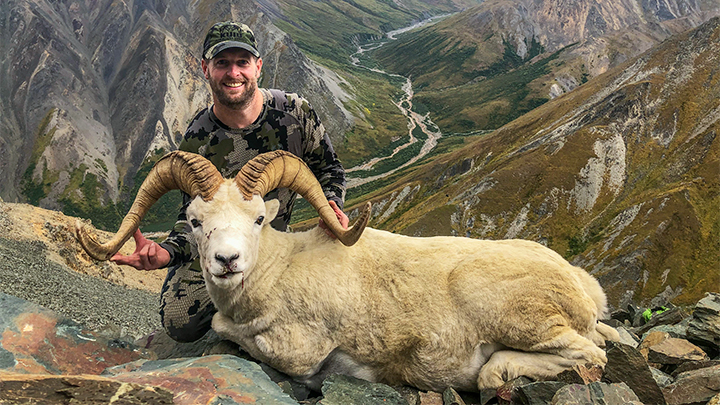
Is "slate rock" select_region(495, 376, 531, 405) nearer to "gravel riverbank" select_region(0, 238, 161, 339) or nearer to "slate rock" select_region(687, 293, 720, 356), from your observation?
"slate rock" select_region(687, 293, 720, 356)

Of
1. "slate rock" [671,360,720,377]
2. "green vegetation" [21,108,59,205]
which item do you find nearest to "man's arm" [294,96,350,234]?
"slate rock" [671,360,720,377]

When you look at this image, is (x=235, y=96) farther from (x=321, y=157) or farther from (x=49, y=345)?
(x=49, y=345)

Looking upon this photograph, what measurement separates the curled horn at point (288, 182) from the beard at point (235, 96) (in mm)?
1733

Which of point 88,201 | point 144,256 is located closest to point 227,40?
point 144,256

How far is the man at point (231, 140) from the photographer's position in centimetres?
943

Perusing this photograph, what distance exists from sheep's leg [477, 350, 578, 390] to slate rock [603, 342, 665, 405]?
0.92m

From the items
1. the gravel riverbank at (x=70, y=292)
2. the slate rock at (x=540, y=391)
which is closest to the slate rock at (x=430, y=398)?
the slate rock at (x=540, y=391)

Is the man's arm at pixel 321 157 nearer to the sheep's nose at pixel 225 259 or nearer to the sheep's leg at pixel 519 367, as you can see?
the sheep's nose at pixel 225 259

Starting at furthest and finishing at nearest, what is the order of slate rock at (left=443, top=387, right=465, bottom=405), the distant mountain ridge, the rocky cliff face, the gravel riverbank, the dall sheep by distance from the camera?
1. the rocky cliff face
2. the distant mountain ridge
3. the gravel riverbank
4. the dall sheep
5. slate rock at (left=443, top=387, right=465, bottom=405)

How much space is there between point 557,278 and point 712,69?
130257 mm

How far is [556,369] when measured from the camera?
8.19 metres

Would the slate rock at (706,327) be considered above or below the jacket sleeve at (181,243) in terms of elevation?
below

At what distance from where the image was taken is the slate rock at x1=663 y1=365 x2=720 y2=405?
7018 mm

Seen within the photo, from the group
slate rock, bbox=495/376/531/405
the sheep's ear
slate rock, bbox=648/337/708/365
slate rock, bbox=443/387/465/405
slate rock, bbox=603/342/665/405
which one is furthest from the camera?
the sheep's ear
